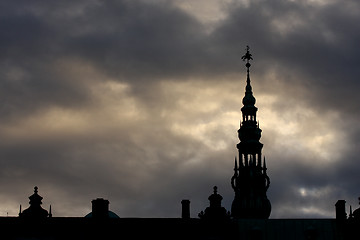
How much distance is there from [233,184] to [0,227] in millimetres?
76561

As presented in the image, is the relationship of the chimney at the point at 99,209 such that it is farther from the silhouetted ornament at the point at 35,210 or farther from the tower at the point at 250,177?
the tower at the point at 250,177

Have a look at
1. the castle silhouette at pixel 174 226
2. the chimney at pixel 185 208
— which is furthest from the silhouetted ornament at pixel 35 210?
the chimney at pixel 185 208

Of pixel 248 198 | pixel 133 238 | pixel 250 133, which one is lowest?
pixel 133 238

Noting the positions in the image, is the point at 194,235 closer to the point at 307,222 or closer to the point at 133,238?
the point at 133,238

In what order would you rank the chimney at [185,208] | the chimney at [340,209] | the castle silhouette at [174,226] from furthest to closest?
the chimney at [340,209] < the chimney at [185,208] < the castle silhouette at [174,226]

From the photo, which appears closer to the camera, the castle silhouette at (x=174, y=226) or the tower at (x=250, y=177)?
the castle silhouette at (x=174, y=226)

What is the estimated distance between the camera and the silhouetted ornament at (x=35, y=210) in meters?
75.7

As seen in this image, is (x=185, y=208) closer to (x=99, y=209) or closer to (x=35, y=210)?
(x=99, y=209)

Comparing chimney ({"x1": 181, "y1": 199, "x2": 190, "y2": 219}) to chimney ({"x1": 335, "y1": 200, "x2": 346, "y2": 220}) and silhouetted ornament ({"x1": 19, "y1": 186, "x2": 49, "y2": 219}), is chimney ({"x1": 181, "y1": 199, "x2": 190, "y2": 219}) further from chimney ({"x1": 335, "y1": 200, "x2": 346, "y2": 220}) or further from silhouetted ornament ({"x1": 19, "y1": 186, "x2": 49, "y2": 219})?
chimney ({"x1": 335, "y1": 200, "x2": 346, "y2": 220})

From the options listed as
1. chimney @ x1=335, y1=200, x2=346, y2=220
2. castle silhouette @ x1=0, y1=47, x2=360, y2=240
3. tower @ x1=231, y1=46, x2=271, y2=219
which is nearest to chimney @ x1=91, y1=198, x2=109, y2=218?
castle silhouette @ x1=0, y1=47, x2=360, y2=240

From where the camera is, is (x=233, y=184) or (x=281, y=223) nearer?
(x=281, y=223)

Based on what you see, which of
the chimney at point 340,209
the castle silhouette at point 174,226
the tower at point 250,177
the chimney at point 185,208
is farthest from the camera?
the tower at point 250,177

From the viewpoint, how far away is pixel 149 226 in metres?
76.8

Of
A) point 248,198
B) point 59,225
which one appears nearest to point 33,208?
point 59,225
